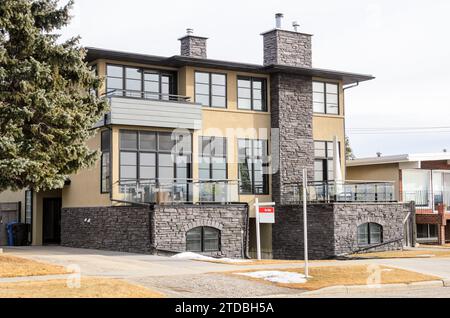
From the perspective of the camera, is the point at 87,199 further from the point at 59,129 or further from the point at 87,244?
the point at 59,129

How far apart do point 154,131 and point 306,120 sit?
781cm

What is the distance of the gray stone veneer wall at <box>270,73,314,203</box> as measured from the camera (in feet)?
102

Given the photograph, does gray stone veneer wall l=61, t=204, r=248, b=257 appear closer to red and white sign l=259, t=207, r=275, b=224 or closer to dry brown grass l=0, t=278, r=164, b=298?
red and white sign l=259, t=207, r=275, b=224

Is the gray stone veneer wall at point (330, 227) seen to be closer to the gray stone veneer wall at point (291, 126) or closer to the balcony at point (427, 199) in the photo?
the gray stone veneer wall at point (291, 126)

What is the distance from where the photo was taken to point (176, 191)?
26.1 meters

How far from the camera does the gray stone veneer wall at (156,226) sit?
25078mm

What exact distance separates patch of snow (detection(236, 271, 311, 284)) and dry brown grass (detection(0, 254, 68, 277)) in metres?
4.91

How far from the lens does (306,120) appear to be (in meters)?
31.8

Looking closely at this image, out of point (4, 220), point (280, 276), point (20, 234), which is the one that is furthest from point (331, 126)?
point (4, 220)

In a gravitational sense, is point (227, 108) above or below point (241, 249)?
above

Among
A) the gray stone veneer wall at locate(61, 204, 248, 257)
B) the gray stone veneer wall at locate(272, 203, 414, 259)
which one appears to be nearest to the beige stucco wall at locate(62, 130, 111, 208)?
the gray stone veneer wall at locate(61, 204, 248, 257)

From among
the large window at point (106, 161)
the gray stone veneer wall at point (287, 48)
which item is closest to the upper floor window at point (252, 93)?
the gray stone veneer wall at point (287, 48)

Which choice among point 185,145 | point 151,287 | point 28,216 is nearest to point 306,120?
point 185,145

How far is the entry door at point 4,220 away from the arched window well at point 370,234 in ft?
52.7
